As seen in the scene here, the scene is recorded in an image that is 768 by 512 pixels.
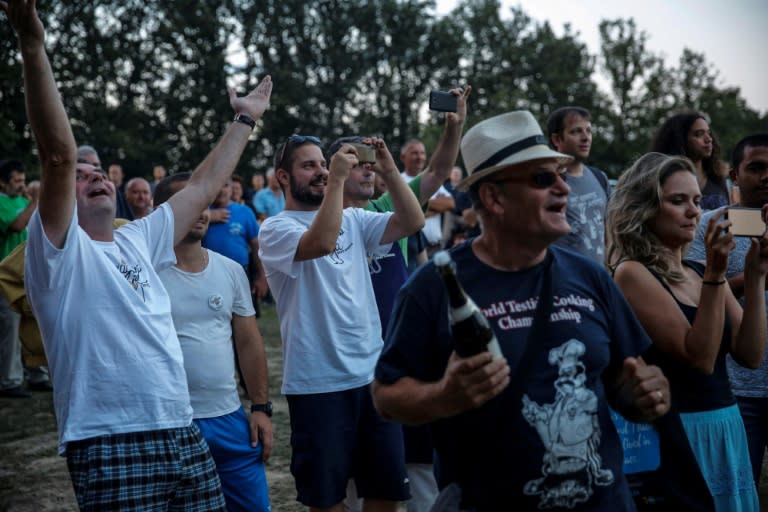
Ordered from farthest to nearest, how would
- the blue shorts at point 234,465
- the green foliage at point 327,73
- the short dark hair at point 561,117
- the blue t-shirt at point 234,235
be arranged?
the green foliage at point 327,73
the blue t-shirt at point 234,235
the short dark hair at point 561,117
the blue shorts at point 234,465

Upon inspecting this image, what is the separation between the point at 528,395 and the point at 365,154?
2198 mm

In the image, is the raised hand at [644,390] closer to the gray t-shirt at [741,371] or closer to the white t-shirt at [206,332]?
the gray t-shirt at [741,371]

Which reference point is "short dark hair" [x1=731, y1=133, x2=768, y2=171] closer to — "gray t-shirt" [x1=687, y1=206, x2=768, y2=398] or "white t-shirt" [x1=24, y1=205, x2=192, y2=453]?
"gray t-shirt" [x1=687, y1=206, x2=768, y2=398]

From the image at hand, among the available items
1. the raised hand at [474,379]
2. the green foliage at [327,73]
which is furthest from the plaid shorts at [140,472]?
the green foliage at [327,73]

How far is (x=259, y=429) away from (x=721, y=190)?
11.9 ft

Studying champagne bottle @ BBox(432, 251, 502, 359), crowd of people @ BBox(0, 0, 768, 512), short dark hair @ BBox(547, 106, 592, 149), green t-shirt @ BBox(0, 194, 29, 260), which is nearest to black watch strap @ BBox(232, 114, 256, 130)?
crowd of people @ BBox(0, 0, 768, 512)

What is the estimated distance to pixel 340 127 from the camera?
40.6 metres

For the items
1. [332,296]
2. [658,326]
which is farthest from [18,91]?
[658,326]

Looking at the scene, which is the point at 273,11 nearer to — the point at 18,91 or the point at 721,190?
the point at 18,91

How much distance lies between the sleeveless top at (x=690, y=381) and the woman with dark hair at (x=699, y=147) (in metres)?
2.36

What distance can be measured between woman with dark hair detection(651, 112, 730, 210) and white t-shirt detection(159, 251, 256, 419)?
3.28 meters

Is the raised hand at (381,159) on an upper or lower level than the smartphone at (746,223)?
upper

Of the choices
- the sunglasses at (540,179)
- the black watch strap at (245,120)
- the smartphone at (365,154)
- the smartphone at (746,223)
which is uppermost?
the black watch strap at (245,120)

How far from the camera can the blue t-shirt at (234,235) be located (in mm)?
8266
